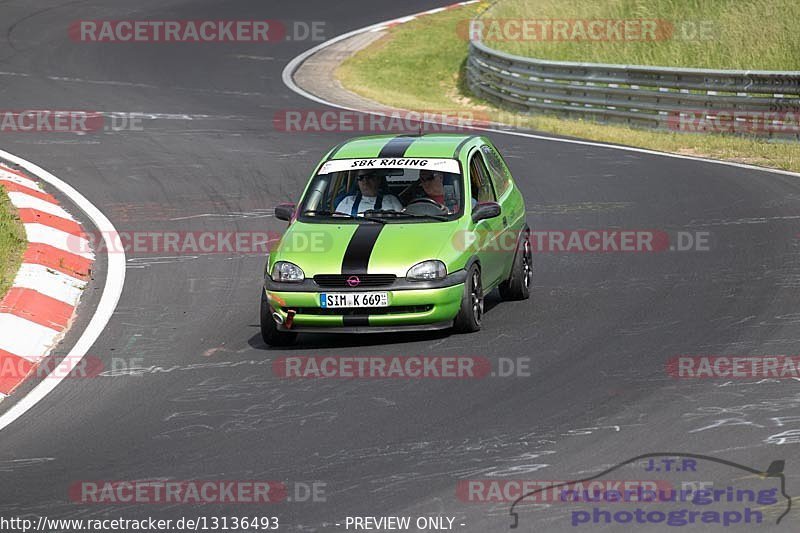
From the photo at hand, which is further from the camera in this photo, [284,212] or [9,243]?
[9,243]

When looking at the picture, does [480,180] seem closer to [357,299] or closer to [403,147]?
[403,147]

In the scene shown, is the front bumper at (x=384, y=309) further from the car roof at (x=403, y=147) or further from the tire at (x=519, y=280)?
the car roof at (x=403, y=147)

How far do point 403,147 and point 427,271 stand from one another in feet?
6.23

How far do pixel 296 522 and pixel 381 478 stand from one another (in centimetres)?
73

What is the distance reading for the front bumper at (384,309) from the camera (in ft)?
34.0

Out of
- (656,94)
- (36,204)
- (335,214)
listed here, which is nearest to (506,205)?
(335,214)

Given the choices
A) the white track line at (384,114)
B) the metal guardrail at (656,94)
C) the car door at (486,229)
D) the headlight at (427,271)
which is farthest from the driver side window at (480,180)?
the metal guardrail at (656,94)

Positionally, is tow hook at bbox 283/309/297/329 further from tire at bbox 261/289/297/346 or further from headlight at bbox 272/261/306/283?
headlight at bbox 272/261/306/283

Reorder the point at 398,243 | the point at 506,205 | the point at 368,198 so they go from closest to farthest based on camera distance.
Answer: the point at 398,243, the point at 368,198, the point at 506,205

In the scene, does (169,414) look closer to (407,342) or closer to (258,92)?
(407,342)

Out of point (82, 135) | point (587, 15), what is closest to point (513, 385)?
point (82, 135)

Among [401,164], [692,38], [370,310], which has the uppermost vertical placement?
[401,164]

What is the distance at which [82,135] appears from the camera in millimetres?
21312

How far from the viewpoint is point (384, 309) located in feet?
34.0
